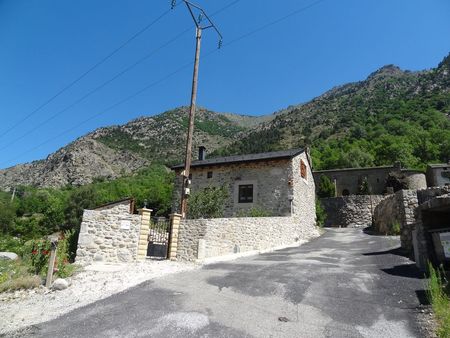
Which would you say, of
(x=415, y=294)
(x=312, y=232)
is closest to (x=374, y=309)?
→ (x=415, y=294)

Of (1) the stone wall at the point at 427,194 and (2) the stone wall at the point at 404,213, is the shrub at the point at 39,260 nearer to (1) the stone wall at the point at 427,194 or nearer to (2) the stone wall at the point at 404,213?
(2) the stone wall at the point at 404,213

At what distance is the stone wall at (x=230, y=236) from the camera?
10.8 m

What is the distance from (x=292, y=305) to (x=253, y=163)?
47.3ft

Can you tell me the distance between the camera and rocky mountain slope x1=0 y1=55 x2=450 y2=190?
61.0 metres

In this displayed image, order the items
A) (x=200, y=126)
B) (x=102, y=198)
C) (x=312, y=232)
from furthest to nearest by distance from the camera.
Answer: (x=200, y=126) < (x=102, y=198) < (x=312, y=232)

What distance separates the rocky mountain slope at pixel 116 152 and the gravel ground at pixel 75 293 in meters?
64.3

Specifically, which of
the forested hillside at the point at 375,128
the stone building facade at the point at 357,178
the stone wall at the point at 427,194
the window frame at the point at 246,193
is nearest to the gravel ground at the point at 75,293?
the stone wall at the point at 427,194

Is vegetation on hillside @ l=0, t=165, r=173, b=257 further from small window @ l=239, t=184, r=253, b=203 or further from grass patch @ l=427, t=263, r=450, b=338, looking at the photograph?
grass patch @ l=427, t=263, r=450, b=338

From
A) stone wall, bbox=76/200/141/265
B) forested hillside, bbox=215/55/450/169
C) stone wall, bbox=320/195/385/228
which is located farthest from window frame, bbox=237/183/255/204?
forested hillside, bbox=215/55/450/169

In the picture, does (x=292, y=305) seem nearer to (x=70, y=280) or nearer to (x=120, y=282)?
(x=120, y=282)

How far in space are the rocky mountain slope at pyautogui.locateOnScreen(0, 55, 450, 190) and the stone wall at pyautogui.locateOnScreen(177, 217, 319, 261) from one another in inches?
1811

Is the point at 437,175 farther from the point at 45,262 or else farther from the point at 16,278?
the point at 16,278

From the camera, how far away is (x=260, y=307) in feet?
17.8

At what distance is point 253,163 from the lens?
64.3 ft
